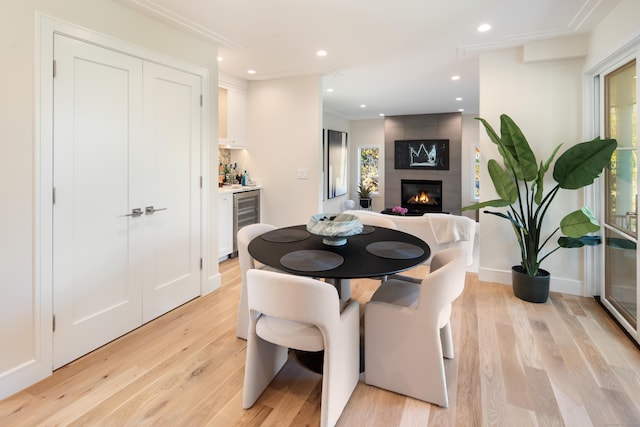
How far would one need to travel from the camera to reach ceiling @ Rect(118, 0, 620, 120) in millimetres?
2658

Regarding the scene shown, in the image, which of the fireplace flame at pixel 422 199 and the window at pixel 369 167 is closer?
the fireplace flame at pixel 422 199

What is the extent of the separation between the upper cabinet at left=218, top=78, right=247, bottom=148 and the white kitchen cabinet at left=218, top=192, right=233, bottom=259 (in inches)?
32.6

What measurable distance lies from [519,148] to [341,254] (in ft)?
7.44

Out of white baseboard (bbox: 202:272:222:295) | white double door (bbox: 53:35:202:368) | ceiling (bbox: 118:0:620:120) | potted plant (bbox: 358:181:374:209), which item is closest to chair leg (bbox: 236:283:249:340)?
white double door (bbox: 53:35:202:368)

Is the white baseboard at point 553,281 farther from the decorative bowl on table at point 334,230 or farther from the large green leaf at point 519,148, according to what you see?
the decorative bowl on table at point 334,230

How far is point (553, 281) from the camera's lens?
355 centimetres

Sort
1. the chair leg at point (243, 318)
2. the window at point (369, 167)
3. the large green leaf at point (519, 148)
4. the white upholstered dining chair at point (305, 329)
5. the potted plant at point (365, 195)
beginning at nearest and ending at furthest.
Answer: the white upholstered dining chair at point (305, 329), the chair leg at point (243, 318), the large green leaf at point (519, 148), the potted plant at point (365, 195), the window at point (369, 167)

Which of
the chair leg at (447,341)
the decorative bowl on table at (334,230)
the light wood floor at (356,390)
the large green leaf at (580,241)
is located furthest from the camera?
the large green leaf at (580,241)

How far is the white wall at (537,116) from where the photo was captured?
339 cm

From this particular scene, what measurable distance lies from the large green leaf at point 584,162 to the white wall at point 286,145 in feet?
8.94

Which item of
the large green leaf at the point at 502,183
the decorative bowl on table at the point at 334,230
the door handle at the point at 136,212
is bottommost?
the decorative bowl on table at the point at 334,230

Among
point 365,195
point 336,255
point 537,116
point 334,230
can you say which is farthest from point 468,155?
point 336,255

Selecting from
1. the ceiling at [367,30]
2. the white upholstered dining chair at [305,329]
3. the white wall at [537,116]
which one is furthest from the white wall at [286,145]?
the white upholstered dining chair at [305,329]

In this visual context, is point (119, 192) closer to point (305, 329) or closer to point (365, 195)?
point (305, 329)
